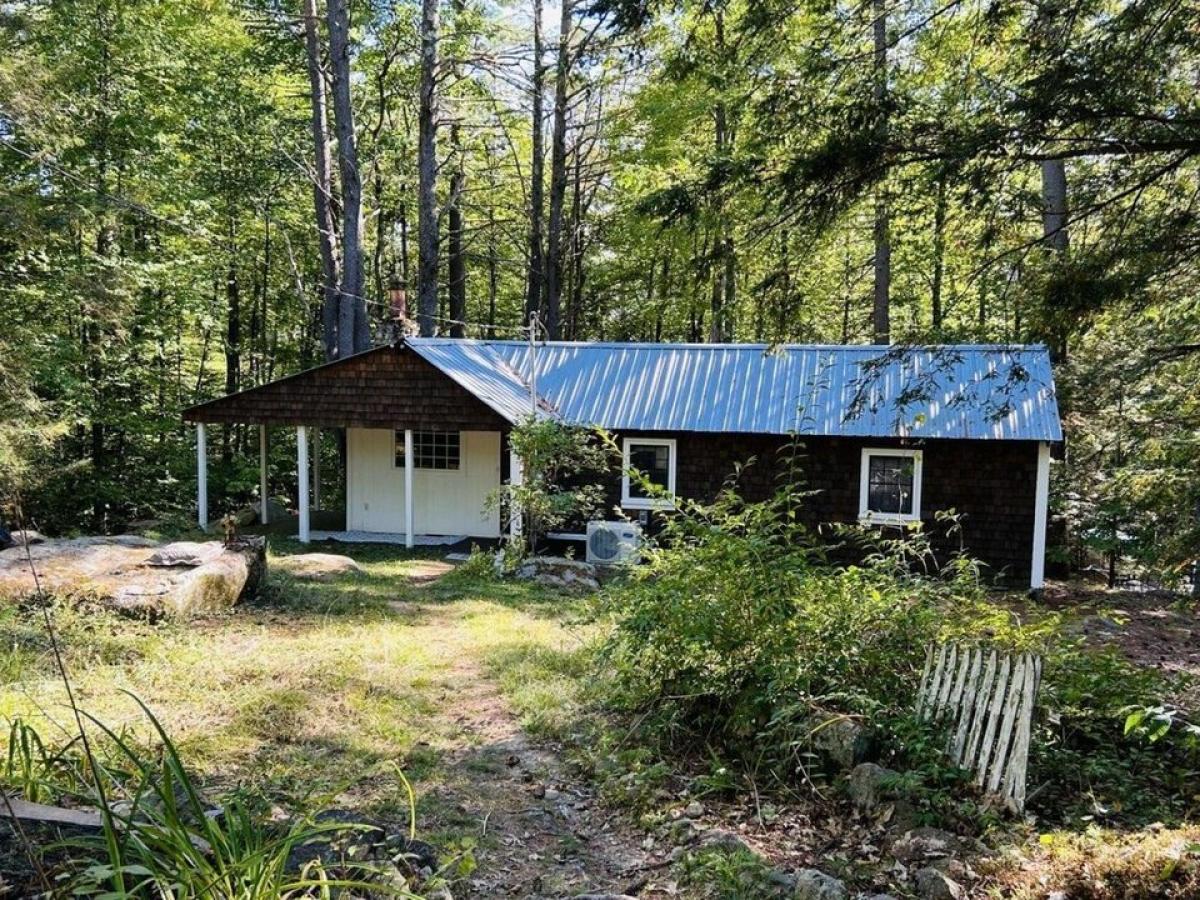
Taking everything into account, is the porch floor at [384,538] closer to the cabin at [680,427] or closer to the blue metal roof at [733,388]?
the cabin at [680,427]

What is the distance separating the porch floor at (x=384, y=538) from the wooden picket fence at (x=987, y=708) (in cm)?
1086

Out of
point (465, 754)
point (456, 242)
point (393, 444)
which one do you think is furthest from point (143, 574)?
point (456, 242)

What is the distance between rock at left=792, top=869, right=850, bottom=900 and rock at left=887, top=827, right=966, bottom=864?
15.4 inches

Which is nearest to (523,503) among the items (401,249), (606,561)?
(606,561)

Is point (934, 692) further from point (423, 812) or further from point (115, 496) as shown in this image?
point (115, 496)

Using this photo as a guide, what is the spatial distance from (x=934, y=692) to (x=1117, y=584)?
1196 centimetres

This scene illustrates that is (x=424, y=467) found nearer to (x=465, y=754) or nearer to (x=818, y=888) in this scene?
(x=465, y=754)

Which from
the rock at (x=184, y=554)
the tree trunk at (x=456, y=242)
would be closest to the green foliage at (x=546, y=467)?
the rock at (x=184, y=554)

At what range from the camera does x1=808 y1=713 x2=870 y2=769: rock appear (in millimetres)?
3943

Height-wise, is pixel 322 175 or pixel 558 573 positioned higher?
pixel 322 175

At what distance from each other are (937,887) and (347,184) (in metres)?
15.9

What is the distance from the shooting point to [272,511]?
56.7 feet

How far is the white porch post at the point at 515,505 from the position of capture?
11.7 meters

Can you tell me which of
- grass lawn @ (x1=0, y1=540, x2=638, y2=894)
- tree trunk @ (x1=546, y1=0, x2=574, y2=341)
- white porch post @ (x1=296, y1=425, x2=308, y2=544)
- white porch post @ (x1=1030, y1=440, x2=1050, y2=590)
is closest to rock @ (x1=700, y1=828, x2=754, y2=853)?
grass lawn @ (x1=0, y1=540, x2=638, y2=894)
